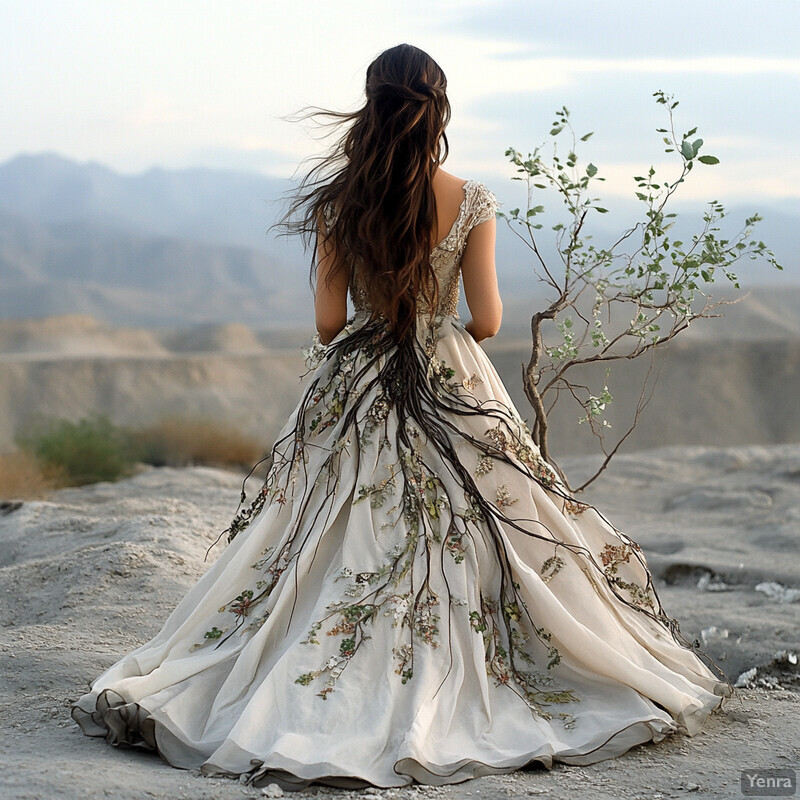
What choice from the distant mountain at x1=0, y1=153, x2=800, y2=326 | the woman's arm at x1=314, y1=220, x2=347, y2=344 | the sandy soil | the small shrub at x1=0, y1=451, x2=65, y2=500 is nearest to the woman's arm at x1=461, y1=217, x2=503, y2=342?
the woman's arm at x1=314, y1=220, x2=347, y2=344

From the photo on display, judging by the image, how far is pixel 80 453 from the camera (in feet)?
29.0

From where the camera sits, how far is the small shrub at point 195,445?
1005 centimetres

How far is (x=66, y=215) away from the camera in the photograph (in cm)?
4288

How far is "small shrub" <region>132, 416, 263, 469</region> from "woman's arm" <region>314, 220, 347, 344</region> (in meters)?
7.45

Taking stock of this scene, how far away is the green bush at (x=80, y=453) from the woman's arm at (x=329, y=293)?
652 cm

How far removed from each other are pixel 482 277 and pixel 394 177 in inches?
14.4

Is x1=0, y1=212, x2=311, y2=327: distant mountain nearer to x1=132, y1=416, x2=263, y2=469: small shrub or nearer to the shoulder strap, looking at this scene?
x1=132, y1=416, x2=263, y2=469: small shrub

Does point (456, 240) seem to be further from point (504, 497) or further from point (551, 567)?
point (551, 567)

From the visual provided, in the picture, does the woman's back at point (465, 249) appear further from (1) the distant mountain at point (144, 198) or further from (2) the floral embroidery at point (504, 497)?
(1) the distant mountain at point (144, 198)

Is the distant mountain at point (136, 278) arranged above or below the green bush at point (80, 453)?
above

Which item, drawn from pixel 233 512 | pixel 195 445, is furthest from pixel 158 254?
pixel 233 512

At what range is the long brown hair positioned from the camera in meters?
2.46

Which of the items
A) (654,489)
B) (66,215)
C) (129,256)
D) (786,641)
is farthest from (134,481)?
(66,215)

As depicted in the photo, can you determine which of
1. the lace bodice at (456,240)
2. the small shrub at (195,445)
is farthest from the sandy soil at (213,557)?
the small shrub at (195,445)
